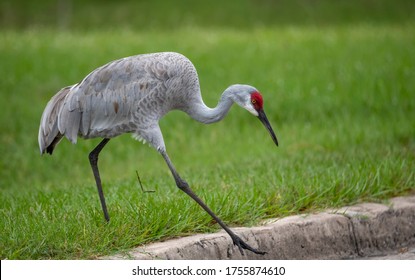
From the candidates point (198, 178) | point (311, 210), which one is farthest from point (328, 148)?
point (311, 210)

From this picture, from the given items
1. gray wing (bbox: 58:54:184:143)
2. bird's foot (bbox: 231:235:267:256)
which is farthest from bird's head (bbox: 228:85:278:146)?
bird's foot (bbox: 231:235:267:256)

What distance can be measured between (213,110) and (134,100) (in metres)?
0.60

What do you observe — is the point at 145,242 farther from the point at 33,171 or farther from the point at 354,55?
the point at 354,55

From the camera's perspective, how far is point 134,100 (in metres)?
5.48

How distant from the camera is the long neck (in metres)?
5.62

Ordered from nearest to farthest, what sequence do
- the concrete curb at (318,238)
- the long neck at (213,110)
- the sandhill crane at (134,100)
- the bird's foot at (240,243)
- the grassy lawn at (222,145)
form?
the concrete curb at (318,238), the bird's foot at (240,243), the grassy lawn at (222,145), the sandhill crane at (134,100), the long neck at (213,110)

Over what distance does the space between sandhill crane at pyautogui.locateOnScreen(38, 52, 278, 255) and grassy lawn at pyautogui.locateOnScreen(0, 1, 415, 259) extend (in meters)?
0.57

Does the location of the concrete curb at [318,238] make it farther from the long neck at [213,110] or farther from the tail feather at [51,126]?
the tail feather at [51,126]

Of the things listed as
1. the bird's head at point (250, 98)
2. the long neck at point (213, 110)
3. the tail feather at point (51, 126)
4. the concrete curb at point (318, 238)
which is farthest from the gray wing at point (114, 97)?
the concrete curb at point (318, 238)

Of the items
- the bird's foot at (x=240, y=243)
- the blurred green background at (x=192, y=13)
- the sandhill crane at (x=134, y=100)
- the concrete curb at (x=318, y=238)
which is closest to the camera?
the concrete curb at (x=318, y=238)

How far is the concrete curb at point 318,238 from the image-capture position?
4.98m

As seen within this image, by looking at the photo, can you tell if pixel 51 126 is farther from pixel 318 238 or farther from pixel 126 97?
pixel 318 238

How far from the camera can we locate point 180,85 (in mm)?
5559
